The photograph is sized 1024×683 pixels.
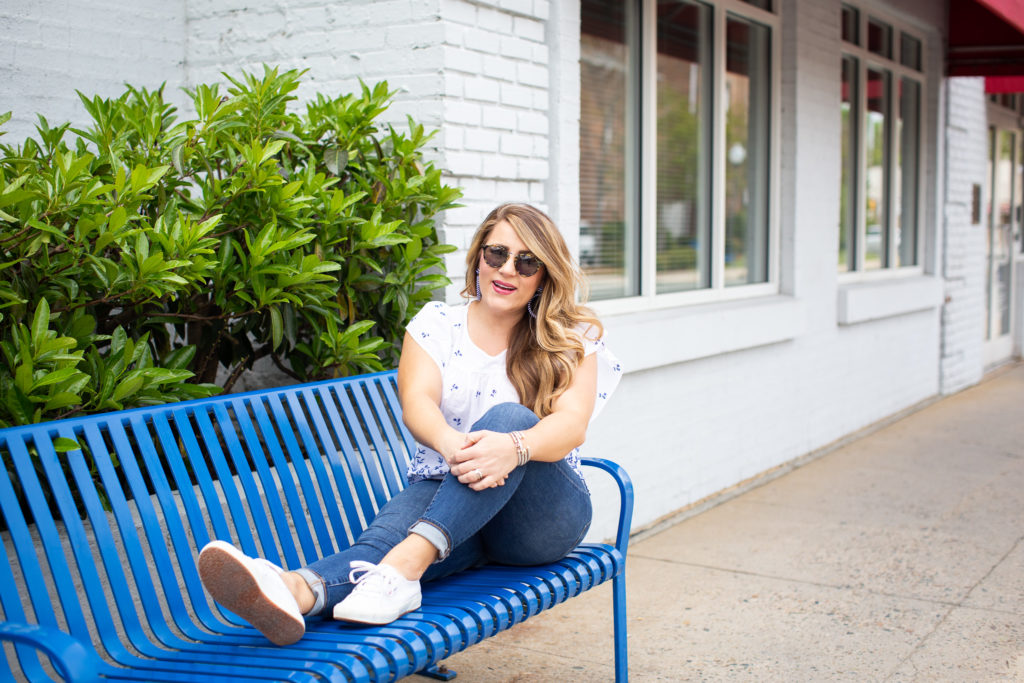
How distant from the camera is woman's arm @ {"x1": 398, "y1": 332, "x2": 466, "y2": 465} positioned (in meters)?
2.80

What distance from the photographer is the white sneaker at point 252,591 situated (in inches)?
88.3

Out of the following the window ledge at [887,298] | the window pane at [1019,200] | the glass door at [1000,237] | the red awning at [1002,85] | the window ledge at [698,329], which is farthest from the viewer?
the window pane at [1019,200]

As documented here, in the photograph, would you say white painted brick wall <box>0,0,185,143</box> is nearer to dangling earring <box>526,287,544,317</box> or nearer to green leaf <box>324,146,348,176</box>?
green leaf <box>324,146,348,176</box>

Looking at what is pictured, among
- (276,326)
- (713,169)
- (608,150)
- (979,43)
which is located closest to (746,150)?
(713,169)

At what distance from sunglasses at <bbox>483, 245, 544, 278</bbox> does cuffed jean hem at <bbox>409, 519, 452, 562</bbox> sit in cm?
75

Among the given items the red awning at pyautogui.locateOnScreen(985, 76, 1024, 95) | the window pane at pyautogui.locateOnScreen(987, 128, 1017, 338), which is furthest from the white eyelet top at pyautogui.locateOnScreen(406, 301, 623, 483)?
the window pane at pyautogui.locateOnScreen(987, 128, 1017, 338)

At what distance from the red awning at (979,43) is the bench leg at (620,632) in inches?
277

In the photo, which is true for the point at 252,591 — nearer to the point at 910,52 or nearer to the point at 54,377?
the point at 54,377

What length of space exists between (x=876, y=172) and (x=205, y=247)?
21.5 feet

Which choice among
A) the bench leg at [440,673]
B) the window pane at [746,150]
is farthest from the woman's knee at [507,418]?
the window pane at [746,150]

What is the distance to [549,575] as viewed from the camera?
2.84m

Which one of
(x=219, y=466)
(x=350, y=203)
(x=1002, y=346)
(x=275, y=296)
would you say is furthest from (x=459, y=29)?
(x=1002, y=346)

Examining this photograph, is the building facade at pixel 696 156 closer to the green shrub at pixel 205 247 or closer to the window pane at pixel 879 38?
the window pane at pixel 879 38

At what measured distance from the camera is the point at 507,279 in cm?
299
